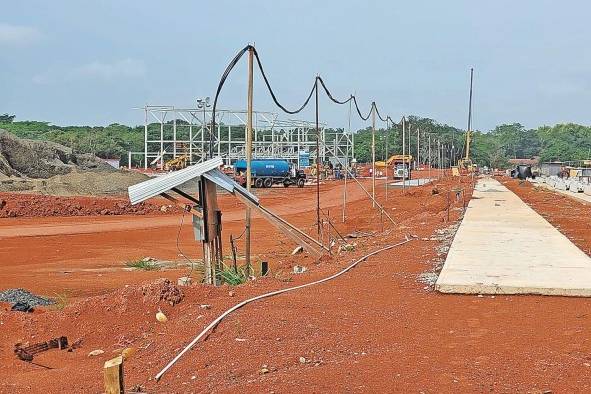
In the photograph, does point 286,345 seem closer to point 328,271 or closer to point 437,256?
point 328,271

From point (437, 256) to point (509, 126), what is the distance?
543 feet

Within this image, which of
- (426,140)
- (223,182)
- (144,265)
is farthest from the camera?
(426,140)

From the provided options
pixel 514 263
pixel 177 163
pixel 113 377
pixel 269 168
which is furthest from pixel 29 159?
pixel 113 377

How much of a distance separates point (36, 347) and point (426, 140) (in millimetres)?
79954

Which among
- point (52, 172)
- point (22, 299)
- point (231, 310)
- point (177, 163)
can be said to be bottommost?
point (52, 172)

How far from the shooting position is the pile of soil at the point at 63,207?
107ft

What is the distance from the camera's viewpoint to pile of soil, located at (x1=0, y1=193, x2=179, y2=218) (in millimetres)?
32656

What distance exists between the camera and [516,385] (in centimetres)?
559

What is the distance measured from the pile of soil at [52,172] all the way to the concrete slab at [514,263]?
30.9m

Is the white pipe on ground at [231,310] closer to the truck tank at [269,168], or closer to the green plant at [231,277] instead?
the green plant at [231,277]

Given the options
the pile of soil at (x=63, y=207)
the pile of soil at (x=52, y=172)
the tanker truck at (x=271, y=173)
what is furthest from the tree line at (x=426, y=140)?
the pile of soil at (x=63, y=207)

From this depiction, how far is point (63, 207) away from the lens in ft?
110

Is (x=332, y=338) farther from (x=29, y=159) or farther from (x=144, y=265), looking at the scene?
(x=29, y=159)

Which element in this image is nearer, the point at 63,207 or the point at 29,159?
the point at 63,207
